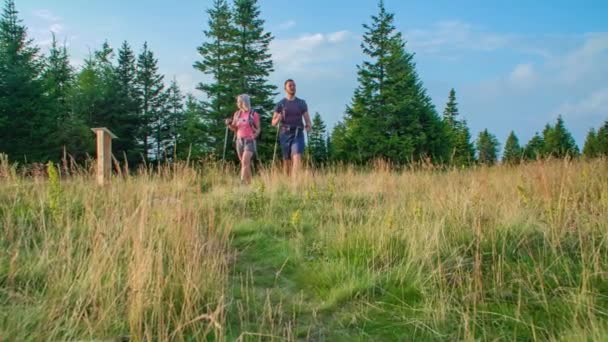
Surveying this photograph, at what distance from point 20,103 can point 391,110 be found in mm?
23333

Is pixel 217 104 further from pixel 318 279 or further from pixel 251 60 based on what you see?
pixel 318 279

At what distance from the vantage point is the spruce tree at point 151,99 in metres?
36.8

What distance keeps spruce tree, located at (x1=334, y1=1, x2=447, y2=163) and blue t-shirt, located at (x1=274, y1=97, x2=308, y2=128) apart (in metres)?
19.7

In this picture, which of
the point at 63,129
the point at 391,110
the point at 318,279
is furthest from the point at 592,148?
the point at 63,129

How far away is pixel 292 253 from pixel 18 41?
103 ft

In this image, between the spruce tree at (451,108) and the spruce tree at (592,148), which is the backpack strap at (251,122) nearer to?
the spruce tree at (592,148)

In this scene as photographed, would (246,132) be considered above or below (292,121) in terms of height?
below

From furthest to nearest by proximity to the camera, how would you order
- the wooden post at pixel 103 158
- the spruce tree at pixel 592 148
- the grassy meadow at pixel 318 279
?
1. the spruce tree at pixel 592 148
2. the wooden post at pixel 103 158
3. the grassy meadow at pixel 318 279

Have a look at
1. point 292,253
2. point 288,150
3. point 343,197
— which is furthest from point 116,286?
point 288,150

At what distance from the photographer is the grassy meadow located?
213 cm

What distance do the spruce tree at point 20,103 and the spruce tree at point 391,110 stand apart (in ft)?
66.7

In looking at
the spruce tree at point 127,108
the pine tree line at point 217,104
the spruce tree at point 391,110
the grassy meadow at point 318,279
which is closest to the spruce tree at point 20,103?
the pine tree line at point 217,104

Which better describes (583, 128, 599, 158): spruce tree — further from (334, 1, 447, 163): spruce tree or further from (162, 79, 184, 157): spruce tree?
(162, 79, 184, 157): spruce tree

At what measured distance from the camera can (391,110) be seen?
2728 cm
